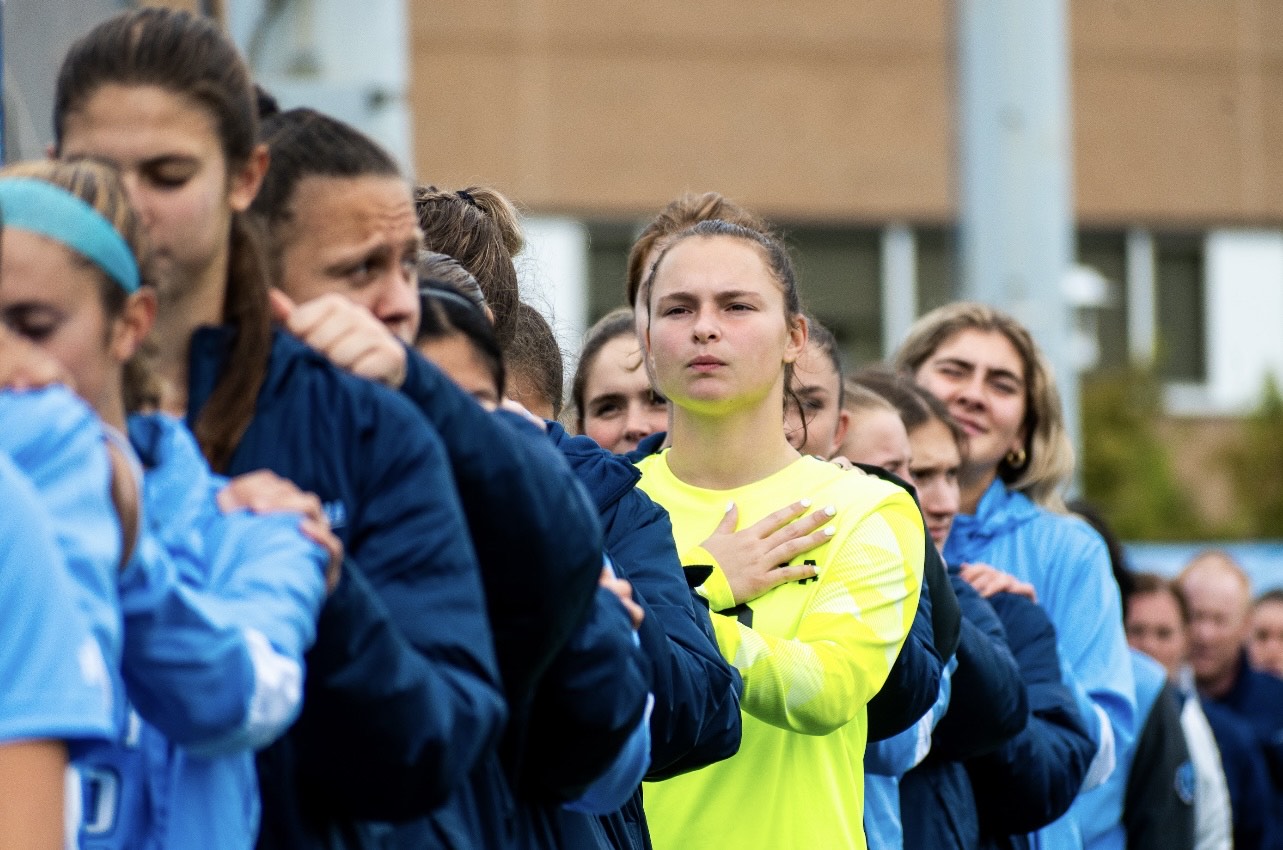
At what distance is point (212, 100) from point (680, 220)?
88.2 inches

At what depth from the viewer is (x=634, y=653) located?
8.22ft

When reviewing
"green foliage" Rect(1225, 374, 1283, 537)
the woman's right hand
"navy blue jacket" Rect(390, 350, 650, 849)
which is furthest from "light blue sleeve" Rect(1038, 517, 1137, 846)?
"green foliage" Rect(1225, 374, 1283, 537)

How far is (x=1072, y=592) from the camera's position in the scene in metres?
4.99

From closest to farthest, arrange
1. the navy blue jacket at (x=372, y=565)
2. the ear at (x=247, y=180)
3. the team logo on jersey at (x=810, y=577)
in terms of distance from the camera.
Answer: the navy blue jacket at (x=372, y=565) < the ear at (x=247, y=180) < the team logo on jersey at (x=810, y=577)

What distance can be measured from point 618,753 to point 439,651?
0.50 m

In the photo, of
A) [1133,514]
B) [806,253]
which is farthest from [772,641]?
[806,253]

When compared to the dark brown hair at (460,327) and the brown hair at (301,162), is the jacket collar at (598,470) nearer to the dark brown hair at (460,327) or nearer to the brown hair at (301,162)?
the dark brown hair at (460,327)

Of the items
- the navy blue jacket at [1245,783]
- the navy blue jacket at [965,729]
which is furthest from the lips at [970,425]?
the navy blue jacket at [1245,783]

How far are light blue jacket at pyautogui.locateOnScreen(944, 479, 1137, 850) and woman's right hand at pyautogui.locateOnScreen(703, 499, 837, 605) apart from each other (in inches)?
57.3

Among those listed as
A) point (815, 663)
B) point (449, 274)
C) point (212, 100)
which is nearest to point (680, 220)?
point (815, 663)

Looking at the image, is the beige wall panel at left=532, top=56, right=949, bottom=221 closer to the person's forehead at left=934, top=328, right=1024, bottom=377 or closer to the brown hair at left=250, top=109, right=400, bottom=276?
the person's forehead at left=934, top=328, right=1024, bottom=377

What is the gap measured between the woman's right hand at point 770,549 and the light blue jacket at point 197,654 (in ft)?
5.19

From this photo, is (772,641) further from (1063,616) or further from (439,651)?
(1063,616)

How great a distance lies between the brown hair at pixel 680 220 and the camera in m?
4.21
